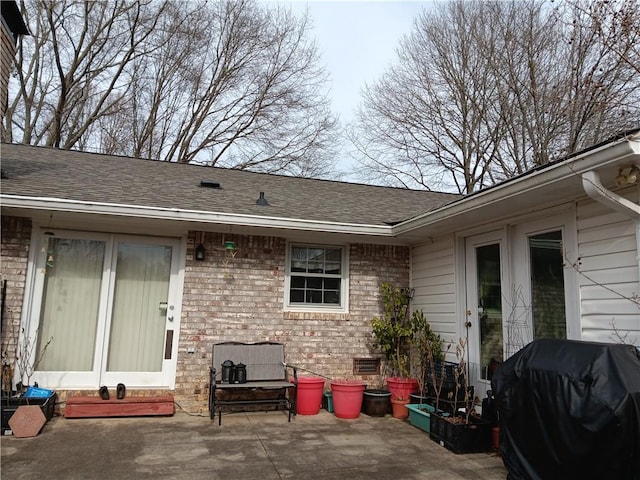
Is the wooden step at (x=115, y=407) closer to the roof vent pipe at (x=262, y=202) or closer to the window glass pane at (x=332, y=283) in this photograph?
the window glass pane at (x=332, y=283)

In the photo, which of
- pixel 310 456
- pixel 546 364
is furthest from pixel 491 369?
pixel 310 456

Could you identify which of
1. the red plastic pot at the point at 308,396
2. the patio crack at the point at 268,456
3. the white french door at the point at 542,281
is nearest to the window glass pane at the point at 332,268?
the red plastic pot at the point at 308,396

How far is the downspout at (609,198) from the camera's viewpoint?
3385 mm

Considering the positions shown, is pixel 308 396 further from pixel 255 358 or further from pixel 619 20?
pixel 619 20

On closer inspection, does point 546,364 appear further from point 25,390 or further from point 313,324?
point 25,390

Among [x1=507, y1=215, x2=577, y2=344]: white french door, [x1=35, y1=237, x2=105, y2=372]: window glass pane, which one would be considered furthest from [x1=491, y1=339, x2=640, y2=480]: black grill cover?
[x1=35, y1=237, x2=105, y2=372]: window glass pane

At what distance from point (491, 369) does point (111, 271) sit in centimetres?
449

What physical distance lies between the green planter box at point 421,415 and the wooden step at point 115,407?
262cm

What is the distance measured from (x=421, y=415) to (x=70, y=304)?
4.19 m

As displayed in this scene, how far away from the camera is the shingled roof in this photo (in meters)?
5.48

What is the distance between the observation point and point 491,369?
496 cm

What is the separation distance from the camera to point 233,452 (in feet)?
13.1

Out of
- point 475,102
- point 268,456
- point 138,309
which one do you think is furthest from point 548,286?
point 475,102

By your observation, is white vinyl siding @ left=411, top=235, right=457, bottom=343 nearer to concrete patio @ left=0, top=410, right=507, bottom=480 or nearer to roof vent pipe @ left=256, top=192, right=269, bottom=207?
concrete patio @ left=0, top=410, right=507, bottom=480
